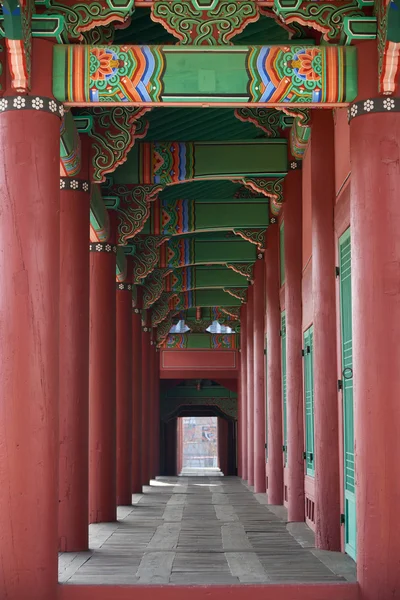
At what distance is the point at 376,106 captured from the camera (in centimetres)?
598

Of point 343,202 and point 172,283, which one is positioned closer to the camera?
point 343,202

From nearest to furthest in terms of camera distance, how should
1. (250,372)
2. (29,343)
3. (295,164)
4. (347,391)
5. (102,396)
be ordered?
(29,343), (347,391), (102,396), (295,164), (250,372)

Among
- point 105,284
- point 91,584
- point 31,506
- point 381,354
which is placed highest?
point 105,284

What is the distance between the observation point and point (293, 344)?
10273 millimetres

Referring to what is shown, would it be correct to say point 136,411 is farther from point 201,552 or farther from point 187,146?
point 201,552

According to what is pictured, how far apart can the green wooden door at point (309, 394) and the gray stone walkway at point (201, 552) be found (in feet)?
2.46

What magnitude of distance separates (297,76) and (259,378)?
31.4 ft

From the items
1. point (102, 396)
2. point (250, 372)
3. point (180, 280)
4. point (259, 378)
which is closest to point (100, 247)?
point (102, 396)

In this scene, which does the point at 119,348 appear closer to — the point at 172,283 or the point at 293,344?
the point at 293,344

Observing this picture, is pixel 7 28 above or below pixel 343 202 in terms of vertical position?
above

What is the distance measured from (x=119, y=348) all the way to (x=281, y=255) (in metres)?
2.66

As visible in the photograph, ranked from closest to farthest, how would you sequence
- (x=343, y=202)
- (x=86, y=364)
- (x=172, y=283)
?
(x=343, y=202)
(x=86, y=364)
(x=172, y=283)

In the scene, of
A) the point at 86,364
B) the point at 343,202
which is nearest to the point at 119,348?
the point at 86,364

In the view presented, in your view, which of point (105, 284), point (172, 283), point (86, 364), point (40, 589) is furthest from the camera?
point (172, 283)
